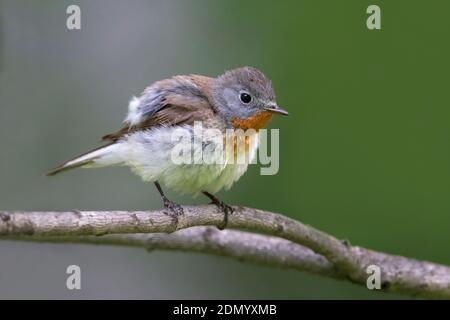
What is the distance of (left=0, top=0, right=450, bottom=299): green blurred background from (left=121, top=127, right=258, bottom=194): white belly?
1.88m

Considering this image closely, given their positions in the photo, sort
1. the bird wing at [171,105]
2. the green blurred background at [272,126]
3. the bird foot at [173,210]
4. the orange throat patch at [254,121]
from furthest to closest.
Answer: the green blurred background at [272,126] → the orange throat patch at [254,121] → the bird wing at [171,105] → the bird foot at [173,210]

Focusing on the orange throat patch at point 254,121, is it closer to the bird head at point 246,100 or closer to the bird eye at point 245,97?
the bird head at point 246,100

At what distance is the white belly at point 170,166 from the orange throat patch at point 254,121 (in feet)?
0.41

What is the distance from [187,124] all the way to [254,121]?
21.9 inches

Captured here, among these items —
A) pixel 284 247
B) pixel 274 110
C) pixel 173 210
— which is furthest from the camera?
pixel 284 247

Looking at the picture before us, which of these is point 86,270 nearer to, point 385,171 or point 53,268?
point 53,268

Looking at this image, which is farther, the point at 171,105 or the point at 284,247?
the point at 284,247

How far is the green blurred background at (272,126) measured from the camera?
6406mm

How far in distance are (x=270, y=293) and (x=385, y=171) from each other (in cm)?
154

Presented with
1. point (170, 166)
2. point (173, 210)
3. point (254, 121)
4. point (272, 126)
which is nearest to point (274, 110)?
point (254, 121)

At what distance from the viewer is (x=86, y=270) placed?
21.6ft

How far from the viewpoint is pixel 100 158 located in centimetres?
498

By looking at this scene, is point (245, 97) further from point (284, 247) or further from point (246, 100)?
point (284, 247)

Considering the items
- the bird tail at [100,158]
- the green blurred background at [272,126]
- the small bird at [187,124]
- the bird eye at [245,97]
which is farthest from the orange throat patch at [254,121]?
the green blurred background at [272,126]
